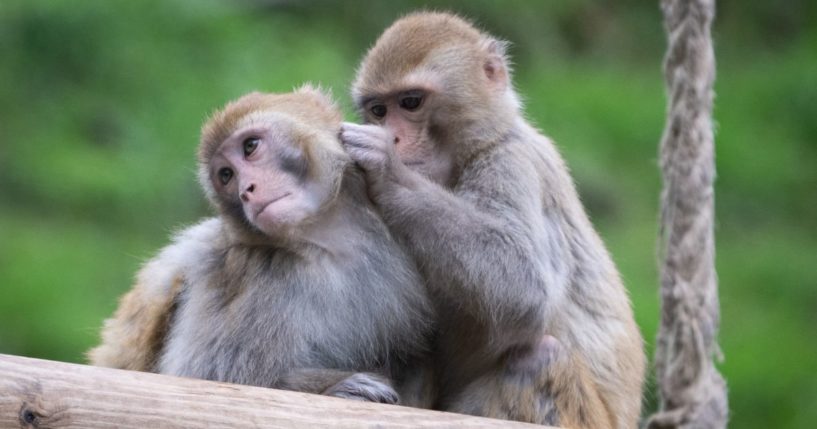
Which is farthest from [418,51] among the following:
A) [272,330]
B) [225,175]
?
[272,330]

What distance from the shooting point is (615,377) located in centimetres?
608

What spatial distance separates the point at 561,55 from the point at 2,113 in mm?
4458

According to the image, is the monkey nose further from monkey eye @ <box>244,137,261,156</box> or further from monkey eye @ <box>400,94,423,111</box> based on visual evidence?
monkey eye @ <box>400,94,423,111</box>

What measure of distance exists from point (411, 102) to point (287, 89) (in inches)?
173

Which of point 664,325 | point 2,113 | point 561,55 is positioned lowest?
point 664,325

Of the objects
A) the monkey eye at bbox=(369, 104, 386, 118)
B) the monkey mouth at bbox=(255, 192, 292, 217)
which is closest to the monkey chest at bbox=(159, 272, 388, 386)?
the monkey mouth at bbox=(255, 192, 292, 217)

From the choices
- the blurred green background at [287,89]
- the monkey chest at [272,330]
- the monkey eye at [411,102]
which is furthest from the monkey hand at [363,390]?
the blurred green background at [287,89]

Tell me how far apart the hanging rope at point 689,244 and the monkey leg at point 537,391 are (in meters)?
0.80

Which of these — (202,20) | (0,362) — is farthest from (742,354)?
(0,362)

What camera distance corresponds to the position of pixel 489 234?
5.67 m

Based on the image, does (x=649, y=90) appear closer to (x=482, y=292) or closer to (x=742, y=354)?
(x=742, y=354)

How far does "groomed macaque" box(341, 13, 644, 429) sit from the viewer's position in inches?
220

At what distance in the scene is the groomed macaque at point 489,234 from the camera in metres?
5.60

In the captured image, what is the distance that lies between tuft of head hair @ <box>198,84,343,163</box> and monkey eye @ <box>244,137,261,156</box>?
9 cm
